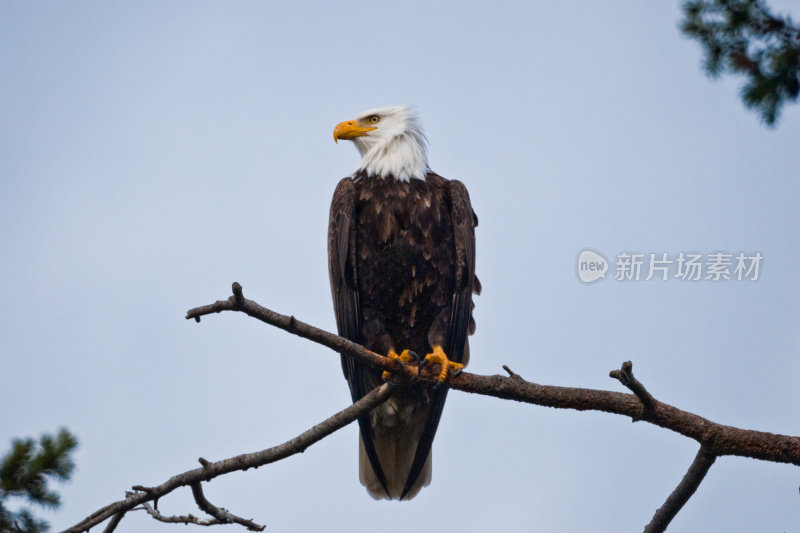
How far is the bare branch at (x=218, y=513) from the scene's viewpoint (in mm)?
3598

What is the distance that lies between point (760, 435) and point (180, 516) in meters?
2.46

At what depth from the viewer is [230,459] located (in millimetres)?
3580

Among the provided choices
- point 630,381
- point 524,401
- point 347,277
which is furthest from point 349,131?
point 630,381

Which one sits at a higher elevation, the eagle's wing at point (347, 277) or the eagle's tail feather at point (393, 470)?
the eagle's wing at point (347, 277)

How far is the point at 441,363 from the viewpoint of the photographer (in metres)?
4.37

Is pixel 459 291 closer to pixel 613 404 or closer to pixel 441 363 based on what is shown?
pixel 441 363

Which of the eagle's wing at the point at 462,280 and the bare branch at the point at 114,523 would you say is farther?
the eagle's wing at the point at 462,280

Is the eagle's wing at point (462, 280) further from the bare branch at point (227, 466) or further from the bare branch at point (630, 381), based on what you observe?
the bare branch at point (630, 381)

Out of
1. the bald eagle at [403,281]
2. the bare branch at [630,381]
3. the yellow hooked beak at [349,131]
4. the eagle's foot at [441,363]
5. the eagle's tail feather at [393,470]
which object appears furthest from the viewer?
the yellow hooked beak at [349,131]

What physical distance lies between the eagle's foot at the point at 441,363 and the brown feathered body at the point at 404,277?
326mm

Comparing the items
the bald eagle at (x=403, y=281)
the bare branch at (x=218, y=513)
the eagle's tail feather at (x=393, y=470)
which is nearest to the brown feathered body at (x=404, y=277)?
the bald eagle at (x=403, y=281)

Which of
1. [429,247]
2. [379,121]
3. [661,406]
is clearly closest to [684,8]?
[661,406]

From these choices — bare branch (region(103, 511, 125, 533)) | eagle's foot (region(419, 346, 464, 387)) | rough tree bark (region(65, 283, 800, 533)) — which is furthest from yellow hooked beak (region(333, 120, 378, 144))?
bare branch (region(103, 511, 125, 533))

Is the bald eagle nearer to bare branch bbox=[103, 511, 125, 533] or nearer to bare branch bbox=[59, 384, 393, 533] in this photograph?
bare branch bbox=[59, 384, 393, 533]
